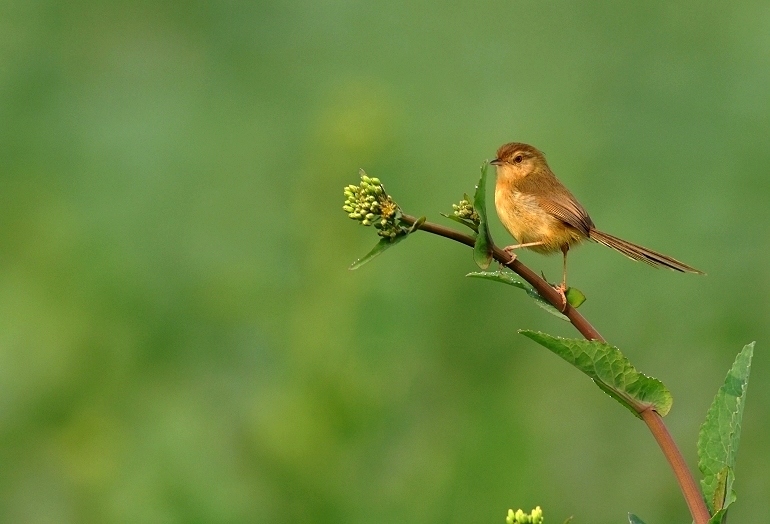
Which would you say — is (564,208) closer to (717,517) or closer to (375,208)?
(375,208)

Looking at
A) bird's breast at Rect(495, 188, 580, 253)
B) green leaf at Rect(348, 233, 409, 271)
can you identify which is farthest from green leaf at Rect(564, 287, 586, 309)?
bird's breast at Rect(495, 188, 580, 253)

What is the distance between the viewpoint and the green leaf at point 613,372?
2303mm

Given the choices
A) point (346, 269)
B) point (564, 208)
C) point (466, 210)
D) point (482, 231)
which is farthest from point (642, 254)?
point (346, 269)

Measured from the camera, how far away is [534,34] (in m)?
13.9

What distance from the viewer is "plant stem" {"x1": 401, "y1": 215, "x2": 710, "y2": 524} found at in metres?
2.13

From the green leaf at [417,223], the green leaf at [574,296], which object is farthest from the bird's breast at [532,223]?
the green leaf at [417,223]

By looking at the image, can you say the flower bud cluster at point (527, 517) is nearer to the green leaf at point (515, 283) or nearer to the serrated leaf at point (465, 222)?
the green leaf at point (515, 283)

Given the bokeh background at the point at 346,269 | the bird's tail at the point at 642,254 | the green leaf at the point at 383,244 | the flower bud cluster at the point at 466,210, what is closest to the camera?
the green leaf at the point at 383,244

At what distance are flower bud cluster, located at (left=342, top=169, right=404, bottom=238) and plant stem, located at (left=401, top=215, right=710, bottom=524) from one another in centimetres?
3

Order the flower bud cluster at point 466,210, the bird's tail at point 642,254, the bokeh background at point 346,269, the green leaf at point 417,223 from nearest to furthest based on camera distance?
the green leaf at point 417,223, the flower bud cluster at point 466,210, the bird's tail at point 642,254, the bokeh background at point 346,269

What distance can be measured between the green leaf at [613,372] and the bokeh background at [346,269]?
249cm

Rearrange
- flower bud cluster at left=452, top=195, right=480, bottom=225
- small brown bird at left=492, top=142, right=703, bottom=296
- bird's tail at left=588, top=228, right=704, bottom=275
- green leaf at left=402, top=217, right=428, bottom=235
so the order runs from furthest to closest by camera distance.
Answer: small brown bird at left=492, top=142, right=703, bottom=296
bird's tail at left=588, top=228, right=704, bottom=275
flower bud cluster at left=452, top=195, right=480, bottom=225
green leaf at left=402, top=217, right=428, bottom=235

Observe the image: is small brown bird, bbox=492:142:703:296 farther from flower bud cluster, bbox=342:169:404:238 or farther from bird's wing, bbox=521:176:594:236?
flower bud cluster, bbox=342:169:404:238

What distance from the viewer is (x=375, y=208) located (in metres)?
2.46
